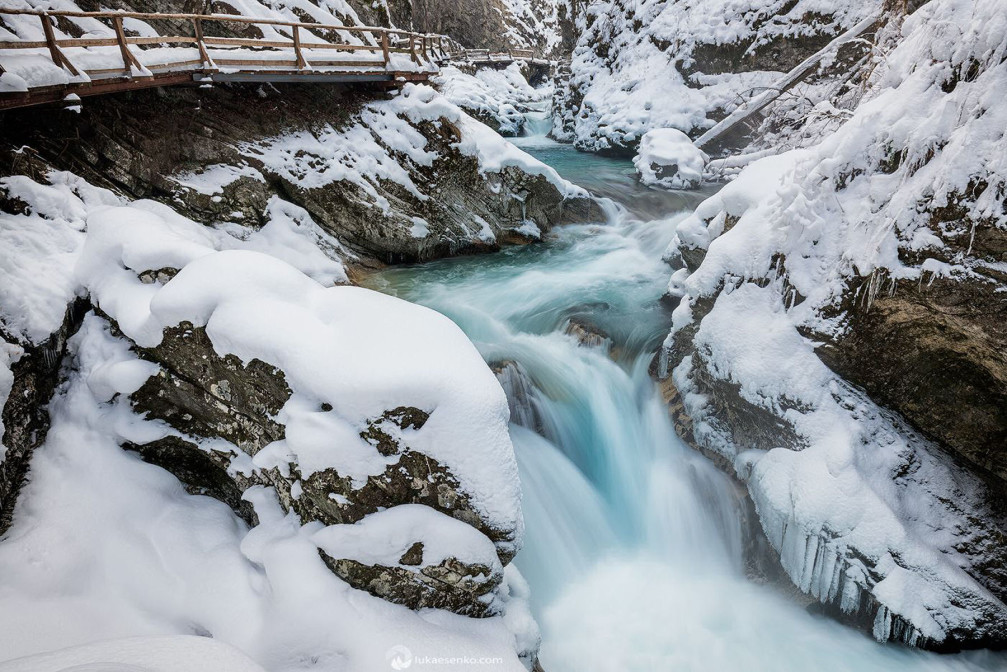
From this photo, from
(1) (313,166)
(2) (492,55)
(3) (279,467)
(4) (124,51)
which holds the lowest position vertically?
(3) (279,467)

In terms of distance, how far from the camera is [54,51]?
17.8ft

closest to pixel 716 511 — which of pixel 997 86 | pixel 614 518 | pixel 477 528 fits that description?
pixel 614 518

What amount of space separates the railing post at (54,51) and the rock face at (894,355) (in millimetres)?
8198

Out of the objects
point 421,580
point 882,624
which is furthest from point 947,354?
point 421,580

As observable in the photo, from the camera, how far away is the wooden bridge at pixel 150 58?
17.4ft

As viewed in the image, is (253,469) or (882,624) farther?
(882,624)

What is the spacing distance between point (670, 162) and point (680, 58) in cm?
647

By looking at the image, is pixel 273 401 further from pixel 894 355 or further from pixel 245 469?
pixel 894 355

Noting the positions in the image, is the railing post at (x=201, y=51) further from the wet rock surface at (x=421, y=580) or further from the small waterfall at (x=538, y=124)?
the small waterfall at (x=538, y=124)

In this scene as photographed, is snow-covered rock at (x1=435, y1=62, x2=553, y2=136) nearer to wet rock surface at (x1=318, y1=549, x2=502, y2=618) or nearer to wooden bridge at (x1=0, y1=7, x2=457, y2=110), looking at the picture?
wooden bridge at (x1=0, y1=7, x2=457, y2=110)

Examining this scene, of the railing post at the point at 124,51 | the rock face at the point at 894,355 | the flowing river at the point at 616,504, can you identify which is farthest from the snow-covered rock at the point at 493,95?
the rock face at the point at 894,355

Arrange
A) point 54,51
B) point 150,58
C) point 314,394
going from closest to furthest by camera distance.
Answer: point 314,394 → point 54,51 → point 150,58

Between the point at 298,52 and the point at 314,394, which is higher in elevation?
the point at 298,52

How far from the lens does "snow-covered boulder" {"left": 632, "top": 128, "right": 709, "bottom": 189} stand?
13.9 metres
